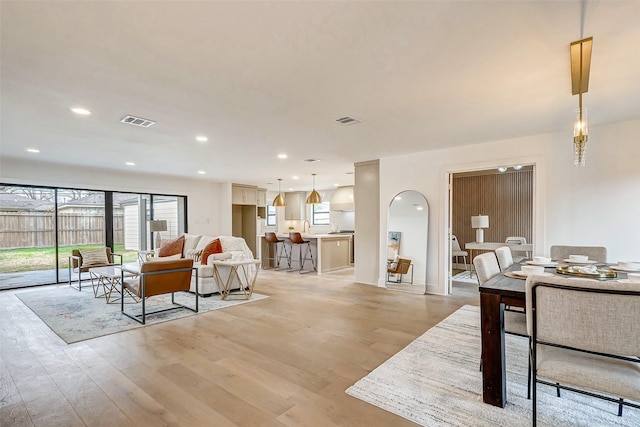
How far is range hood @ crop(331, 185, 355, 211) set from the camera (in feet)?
32.4

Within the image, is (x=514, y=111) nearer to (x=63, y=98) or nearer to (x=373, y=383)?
(x=373, y=383)

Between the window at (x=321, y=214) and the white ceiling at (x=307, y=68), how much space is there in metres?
7.19

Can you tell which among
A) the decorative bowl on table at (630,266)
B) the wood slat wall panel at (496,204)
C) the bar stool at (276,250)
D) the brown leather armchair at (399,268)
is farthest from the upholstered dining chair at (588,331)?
the bar stool at (276,250)

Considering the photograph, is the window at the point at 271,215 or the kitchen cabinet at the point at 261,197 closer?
the kitchen cabinet at the point at 261,197

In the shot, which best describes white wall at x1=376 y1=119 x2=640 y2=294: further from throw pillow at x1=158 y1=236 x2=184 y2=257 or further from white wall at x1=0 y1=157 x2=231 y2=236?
white wall at x1=0 y1=157 x2=231 y2=236

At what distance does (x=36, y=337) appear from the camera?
339 centimetres

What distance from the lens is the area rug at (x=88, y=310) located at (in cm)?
359

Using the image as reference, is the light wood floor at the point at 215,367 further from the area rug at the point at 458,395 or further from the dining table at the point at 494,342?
the dining table at the point at 494,342

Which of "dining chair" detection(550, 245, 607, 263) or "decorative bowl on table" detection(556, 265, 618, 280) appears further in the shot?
"dining chair" detection(550, 245, 607, 263)

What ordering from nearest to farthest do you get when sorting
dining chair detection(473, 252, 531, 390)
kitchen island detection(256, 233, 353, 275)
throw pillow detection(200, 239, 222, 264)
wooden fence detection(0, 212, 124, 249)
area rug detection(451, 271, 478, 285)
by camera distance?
dining chair detection(473, 252, 531, 390), throw pillow detection(200, 239, 222, 264), wooden fence detection(0, 212, 124, 249), area rug detection(451, 271, 478, 285), kitchen island detection(256, 233, 353, 275)

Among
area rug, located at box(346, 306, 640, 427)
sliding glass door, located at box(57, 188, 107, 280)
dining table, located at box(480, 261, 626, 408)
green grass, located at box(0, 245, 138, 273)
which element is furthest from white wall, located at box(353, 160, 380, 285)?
green grass, located at box(0, 245, 138, 273)

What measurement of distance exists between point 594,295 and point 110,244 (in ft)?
27.4

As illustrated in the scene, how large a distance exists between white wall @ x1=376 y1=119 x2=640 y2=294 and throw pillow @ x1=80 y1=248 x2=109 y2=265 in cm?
684

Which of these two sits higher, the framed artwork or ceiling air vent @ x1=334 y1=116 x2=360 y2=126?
ceiling air vent @ x1=334 y1=116 x2=360 y2=126
